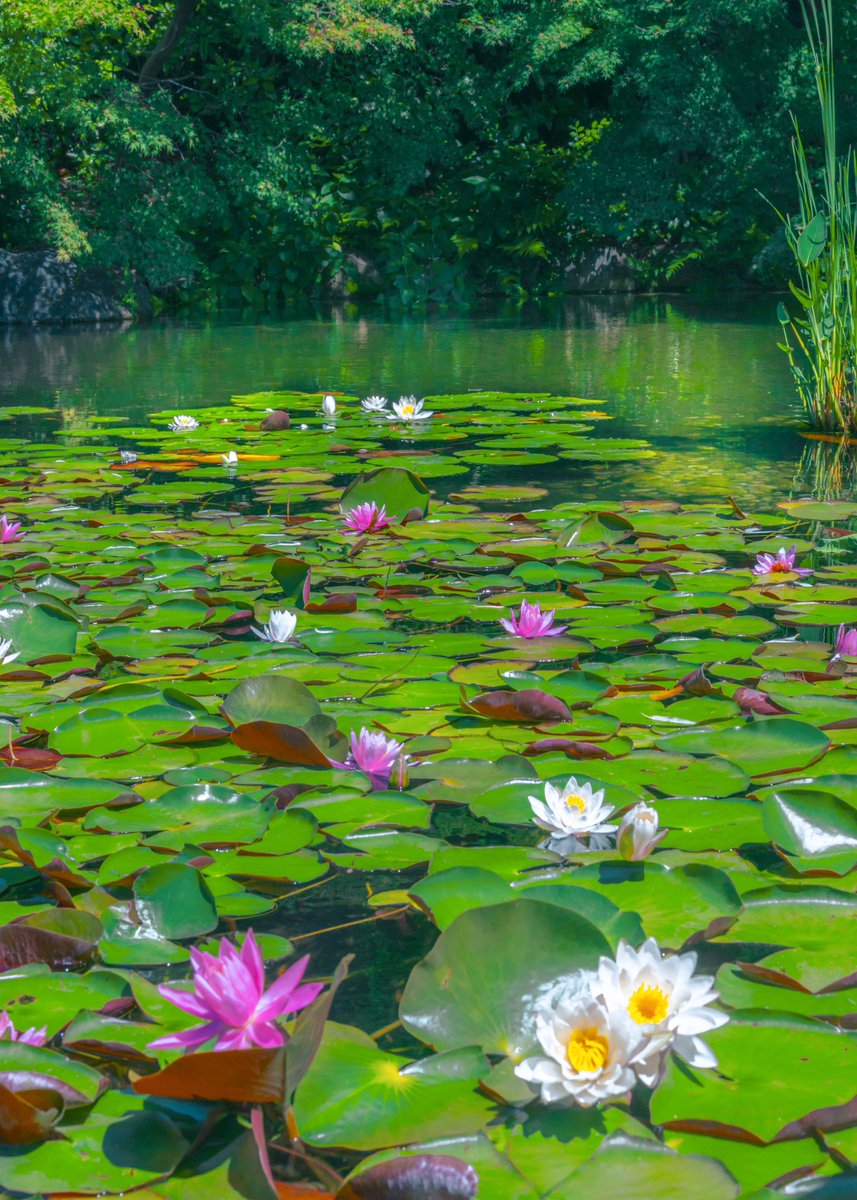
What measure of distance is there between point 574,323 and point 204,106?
5.20 m

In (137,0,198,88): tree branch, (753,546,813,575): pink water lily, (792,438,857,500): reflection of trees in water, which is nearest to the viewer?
(753,546,813,575): pink water lily

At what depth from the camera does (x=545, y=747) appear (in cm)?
145

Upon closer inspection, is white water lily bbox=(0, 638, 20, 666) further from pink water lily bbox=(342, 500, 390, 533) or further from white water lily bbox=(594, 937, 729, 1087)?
white water lily bbox=(594, 937, 729, 1087)

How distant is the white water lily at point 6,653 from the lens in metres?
1.65

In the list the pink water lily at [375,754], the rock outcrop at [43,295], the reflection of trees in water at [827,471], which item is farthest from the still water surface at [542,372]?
the pink water lily at [375,754]

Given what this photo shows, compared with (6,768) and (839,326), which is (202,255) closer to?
(839,326)

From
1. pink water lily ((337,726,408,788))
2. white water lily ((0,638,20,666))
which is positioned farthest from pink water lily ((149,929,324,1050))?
white water lily ((0,638,20,666))

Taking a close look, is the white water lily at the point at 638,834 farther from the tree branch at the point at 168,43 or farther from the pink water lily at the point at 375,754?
the tree branch at the point at 168,43

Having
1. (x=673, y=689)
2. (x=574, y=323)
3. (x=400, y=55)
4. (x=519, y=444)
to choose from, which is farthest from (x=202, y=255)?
(x=673, y=689)

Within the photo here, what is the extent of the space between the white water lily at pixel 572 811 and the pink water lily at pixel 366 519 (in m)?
1.44

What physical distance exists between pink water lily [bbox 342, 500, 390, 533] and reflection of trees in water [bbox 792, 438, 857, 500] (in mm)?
1129

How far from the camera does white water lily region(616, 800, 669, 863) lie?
1120 mm

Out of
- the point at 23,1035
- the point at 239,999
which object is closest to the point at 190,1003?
the point at 239,999

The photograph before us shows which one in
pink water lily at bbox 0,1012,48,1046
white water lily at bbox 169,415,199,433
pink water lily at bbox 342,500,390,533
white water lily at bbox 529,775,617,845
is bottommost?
pink water lily at bbox 0,1012,48,1046
